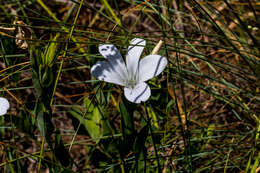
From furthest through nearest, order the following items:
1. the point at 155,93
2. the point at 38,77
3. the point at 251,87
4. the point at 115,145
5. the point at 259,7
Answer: the point at 259,7
the point at 251,87
the point at 155,93
the point at 115,145
the point at 38,77

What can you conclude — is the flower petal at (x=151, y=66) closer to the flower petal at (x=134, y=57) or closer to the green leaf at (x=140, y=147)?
the flower petal at (x=134, y=57)

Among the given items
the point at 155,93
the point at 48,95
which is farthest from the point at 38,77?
the point at 155,93

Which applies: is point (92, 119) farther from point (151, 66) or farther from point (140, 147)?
point (151, 66)

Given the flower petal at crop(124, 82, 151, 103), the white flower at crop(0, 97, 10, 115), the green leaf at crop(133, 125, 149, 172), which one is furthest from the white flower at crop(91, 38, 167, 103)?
the white flower at crop(0, 97, 10, 115)

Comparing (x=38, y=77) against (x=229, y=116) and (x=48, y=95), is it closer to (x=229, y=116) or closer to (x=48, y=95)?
(x=48, y=95)

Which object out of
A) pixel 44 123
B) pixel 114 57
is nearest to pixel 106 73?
pixel 114 57

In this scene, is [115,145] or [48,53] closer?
[48,53]

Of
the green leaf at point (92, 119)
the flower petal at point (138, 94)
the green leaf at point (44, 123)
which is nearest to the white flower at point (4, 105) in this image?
the green leaf at point (44, 123)

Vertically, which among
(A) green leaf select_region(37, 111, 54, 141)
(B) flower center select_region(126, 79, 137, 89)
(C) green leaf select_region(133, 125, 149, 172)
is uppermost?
(B) flower center select_region(126, 79, 137, 89)

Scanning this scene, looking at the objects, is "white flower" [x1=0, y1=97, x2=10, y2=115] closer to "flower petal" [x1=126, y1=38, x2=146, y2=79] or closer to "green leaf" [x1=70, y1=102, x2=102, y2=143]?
"green leaf" [x1=70, y1=102, x2=102, y2=143]
